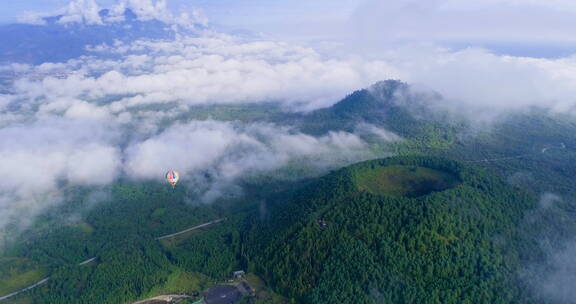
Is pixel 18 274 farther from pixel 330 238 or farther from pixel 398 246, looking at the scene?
pixel 398 246

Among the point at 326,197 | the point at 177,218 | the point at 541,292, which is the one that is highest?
the point at 326,197

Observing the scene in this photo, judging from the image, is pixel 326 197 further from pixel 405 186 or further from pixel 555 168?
pixel 555 168

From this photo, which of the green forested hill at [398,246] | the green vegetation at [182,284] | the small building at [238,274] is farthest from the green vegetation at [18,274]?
the green forested hill at [398,246]

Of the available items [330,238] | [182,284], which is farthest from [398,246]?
[182,284]

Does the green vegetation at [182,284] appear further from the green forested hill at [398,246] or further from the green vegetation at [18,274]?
the green vegetation at [18,274]

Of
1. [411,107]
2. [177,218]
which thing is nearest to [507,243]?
[177,218]

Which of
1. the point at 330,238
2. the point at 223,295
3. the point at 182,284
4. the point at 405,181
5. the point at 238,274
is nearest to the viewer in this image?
the point at 223,295
